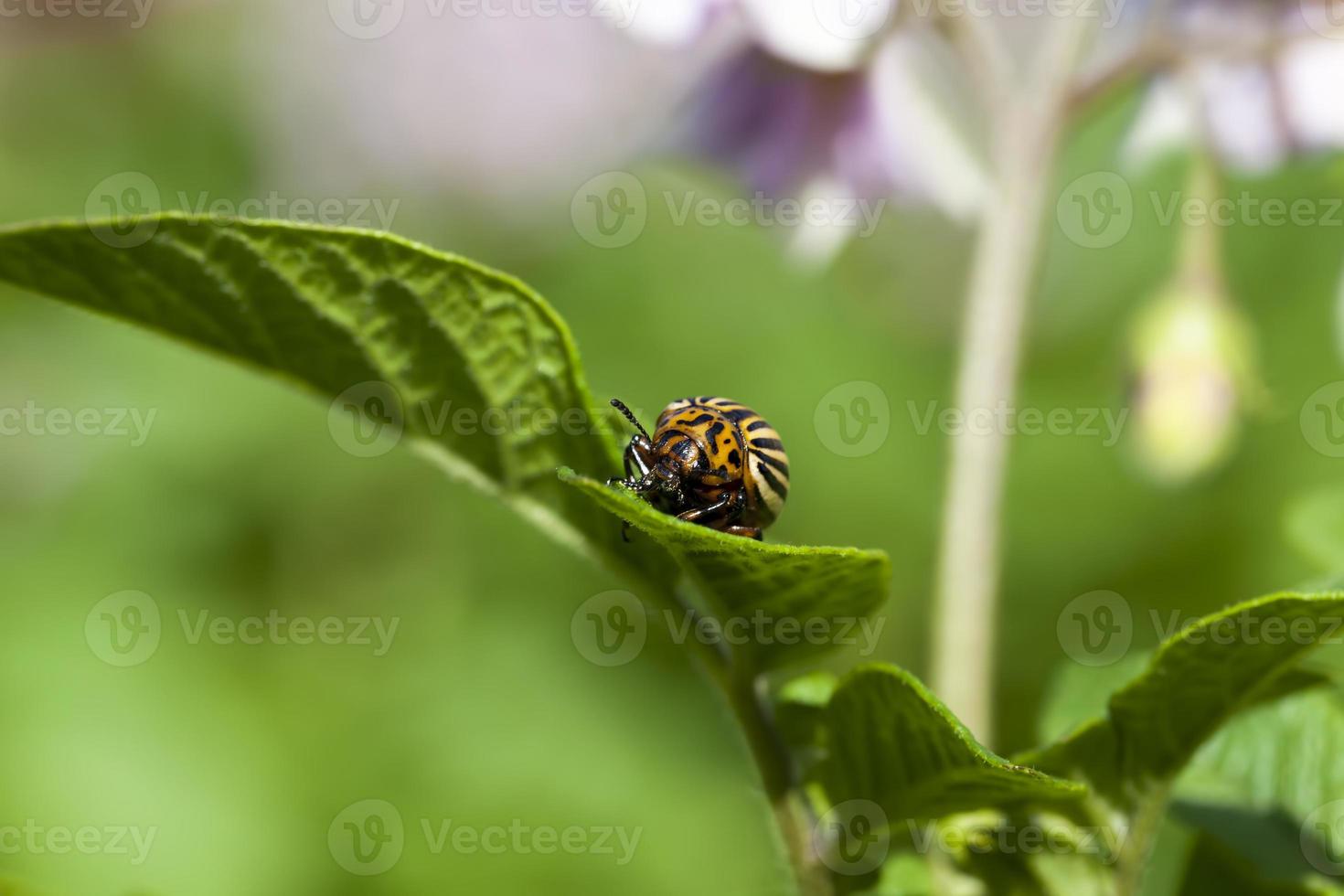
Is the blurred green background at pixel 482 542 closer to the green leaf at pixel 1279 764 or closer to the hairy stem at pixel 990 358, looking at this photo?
the hairy stem at pixel 990 358

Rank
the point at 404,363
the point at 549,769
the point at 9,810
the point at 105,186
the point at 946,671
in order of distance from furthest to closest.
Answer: the point at 105,186
the point at 549,769
the point at 9,810
the point at 946,671
the point at 404,363

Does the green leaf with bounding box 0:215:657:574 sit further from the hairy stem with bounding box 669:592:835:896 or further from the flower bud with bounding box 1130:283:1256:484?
the flower bud with bounding box 1130:283:1256:484

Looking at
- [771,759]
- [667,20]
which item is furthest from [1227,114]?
[771,759]

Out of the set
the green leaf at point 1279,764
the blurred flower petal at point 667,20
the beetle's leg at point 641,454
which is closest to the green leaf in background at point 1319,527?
the green leaf at point 1279,764

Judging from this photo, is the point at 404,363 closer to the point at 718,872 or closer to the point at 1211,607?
the point at 718,872

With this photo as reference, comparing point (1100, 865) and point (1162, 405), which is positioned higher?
point (1162, 405)

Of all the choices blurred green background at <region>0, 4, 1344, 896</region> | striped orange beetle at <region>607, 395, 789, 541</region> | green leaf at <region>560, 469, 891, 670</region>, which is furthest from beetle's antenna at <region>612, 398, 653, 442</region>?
blurred green background at <region>0, 4, 1344, 896</region>

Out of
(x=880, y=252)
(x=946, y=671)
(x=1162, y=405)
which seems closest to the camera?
(x=946, y=671)

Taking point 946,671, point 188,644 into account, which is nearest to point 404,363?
point 946,671
